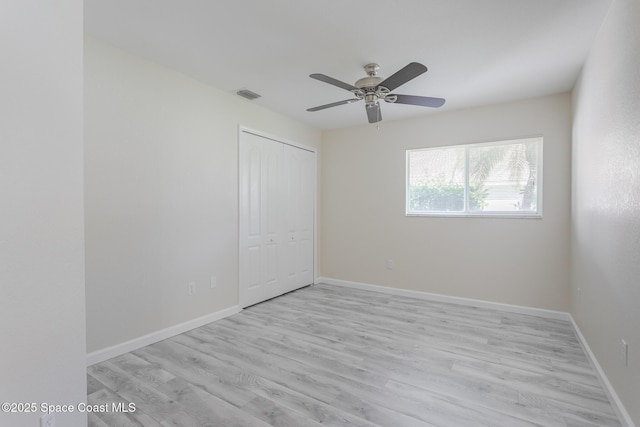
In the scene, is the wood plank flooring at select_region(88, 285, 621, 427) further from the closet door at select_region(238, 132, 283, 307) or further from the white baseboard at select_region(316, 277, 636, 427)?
the closet door at select_region(238, 132, 283, 307)

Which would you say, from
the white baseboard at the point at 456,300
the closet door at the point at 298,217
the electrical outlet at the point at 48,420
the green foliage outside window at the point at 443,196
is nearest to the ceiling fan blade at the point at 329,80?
the closet door at the point at 298,217

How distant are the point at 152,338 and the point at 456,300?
11.8 ft

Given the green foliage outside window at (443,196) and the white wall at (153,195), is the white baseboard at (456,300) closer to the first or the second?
the green foliage outside window at (443,196)

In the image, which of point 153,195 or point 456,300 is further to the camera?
point 456,300

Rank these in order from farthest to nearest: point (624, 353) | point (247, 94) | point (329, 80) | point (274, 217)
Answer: point (274, 217), point (247, 94), point (329, 80), point (624, 353)

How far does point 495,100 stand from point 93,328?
4713mm

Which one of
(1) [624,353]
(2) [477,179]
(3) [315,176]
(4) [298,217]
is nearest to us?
(1) [624,353]

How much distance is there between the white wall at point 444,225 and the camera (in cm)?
348

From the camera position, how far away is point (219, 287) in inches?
136

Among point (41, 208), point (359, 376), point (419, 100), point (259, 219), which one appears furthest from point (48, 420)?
point (419, 100)

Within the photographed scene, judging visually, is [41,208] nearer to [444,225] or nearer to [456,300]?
[444,225]

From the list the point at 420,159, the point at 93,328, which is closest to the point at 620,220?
the point at 420,159

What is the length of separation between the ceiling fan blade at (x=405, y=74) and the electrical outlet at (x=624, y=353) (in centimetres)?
206

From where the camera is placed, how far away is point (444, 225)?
4121 millimetres
